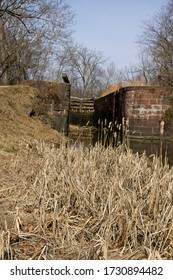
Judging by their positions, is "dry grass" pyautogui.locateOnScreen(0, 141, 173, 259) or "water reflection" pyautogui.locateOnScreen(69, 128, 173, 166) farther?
"water reflection" pyautogui.locateOnScreen(69, 128, 173, 166)

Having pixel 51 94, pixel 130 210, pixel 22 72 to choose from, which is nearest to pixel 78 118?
pixel 22 72

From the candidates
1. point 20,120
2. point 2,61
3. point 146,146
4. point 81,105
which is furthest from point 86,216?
point 81,105

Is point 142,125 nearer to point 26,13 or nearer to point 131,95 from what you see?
point 131,95

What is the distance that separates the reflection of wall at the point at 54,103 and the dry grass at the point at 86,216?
883cm

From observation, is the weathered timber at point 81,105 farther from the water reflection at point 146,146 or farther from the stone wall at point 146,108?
the water reflection at point 146,146

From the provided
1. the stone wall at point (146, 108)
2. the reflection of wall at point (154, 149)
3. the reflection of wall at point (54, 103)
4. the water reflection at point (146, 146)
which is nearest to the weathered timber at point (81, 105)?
the stone wall at point (146, 108)

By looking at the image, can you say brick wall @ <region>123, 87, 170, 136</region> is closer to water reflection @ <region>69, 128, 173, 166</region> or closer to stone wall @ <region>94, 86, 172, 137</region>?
stone wall @ <region>94, 86, 172, 137</region>

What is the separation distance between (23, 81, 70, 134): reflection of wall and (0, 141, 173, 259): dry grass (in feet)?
29.0

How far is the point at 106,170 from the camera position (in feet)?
14.0

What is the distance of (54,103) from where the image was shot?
43.1 ft

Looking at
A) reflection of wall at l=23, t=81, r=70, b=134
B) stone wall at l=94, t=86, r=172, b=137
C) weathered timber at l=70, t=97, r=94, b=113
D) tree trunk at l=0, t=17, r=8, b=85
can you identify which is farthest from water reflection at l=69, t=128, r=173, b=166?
weathered timber at l=70, t=97, r=94, b=113

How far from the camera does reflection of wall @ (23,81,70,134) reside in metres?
12.9

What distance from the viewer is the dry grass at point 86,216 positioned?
8.49 feet
